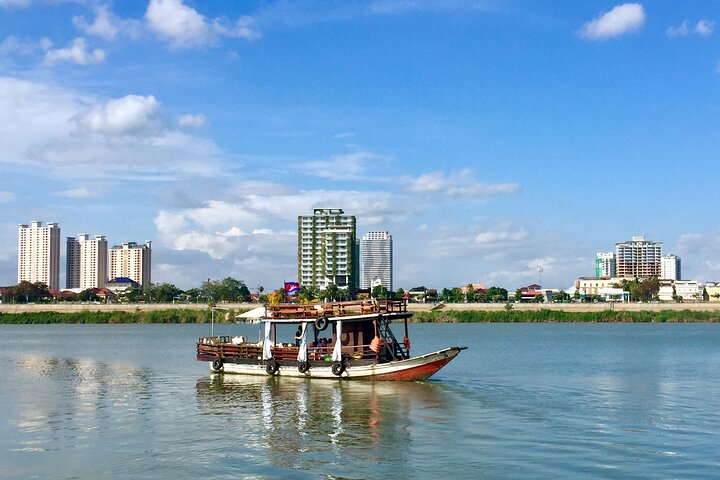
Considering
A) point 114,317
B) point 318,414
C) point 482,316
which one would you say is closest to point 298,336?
point 318,414

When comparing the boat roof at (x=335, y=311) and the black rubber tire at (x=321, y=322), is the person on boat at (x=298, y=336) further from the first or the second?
the black rubber tire at (x=321, y=322)

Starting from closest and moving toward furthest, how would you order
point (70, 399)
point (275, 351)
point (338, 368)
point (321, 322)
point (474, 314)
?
1. point (70, 399)
2. point (338, 368)
3. point (321, 322)
4. point (275, 351)
5. point (474, 314)

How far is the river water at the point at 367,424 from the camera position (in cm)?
2205

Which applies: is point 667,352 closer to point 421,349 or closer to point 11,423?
point 421,349

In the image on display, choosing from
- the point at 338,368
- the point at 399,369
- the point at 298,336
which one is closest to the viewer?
the point at 399,369

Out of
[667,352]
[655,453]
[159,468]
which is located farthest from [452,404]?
[667,352]

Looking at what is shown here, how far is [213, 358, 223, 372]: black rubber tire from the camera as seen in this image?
45.4 m

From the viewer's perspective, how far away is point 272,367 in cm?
4291

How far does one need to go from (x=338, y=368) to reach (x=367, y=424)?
12.1 meters

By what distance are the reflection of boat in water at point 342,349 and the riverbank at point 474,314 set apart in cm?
8256

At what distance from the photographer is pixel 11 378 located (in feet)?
150

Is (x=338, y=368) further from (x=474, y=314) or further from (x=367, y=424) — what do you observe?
(x=474, y=314)

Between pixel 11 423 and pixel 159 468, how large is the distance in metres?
10.5

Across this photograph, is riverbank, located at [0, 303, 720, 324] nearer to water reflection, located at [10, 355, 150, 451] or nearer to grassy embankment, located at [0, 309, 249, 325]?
grassy embankment, located at [0, 309, 249, 325]
